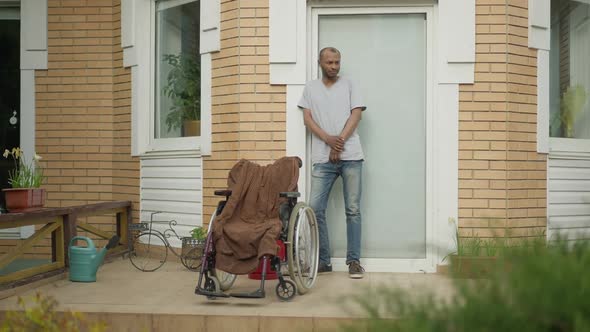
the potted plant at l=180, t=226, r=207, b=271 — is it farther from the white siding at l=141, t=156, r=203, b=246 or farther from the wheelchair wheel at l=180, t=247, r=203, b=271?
the white siding at l=141, t=156, r=203, b=246

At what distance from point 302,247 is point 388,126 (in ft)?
5.36

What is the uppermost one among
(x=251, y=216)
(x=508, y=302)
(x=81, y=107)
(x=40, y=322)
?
(x=81, y=107)

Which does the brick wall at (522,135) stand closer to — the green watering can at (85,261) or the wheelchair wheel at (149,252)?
the wheelchair wheel at (149,252)

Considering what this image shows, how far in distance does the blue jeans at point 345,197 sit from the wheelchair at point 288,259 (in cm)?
57

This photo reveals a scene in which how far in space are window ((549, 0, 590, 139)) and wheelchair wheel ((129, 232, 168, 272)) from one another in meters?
3.78

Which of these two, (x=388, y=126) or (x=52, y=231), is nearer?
(x=52, y=231)

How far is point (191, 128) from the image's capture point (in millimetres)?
7707

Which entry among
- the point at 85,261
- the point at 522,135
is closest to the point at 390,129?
the point at 522,135

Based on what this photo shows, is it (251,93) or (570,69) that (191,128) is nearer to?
(251,93)

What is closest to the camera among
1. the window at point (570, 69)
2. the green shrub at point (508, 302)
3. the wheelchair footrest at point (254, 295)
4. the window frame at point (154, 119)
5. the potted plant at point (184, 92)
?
Result: the green shrub at point (508, 302)

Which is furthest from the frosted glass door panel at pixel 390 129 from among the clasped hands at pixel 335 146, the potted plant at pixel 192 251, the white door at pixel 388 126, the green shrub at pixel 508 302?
the green shrub at pixel 508 302

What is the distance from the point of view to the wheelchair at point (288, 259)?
5324 mm

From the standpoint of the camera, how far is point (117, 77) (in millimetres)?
8242

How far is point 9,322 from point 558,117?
5803mm
